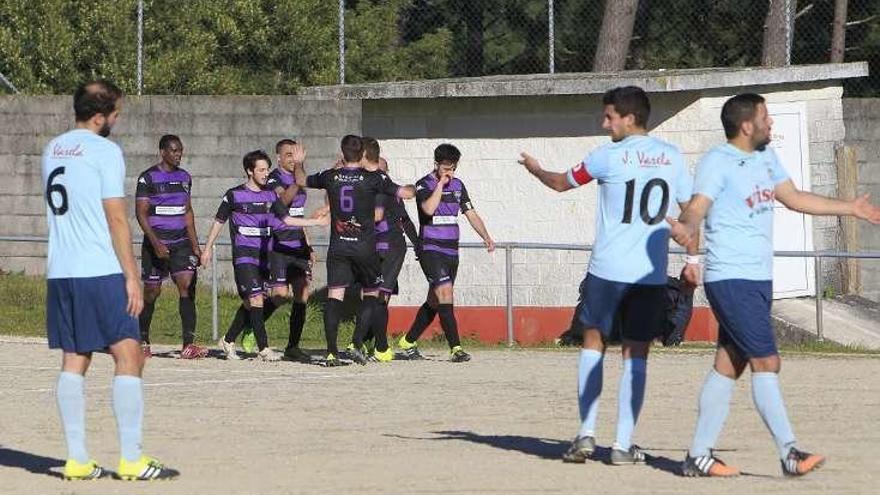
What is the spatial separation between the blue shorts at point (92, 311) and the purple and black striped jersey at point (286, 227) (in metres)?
6.98

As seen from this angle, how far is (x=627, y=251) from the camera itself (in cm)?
1026

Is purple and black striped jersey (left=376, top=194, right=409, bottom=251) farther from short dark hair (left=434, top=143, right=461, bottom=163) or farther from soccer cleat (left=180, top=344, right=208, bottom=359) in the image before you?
soccer cleat (left=180, top=344, right=208, bottom=359)

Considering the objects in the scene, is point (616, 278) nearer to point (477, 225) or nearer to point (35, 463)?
point (35, 463)

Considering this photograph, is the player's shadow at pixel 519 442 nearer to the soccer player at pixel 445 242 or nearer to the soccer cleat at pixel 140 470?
the soccer cleat at pixel 140 470

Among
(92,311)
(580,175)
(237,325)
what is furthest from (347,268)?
(92,311)

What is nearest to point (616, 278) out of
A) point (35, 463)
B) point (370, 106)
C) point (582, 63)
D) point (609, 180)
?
point (609, 180)

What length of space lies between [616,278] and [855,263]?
12.2m

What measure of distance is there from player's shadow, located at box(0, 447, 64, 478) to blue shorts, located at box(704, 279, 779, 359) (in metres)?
3.51

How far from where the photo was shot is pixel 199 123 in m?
23.7

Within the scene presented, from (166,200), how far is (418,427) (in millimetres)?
5598

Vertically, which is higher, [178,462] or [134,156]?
[134,156]

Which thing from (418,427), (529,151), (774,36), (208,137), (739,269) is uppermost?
(774,36)

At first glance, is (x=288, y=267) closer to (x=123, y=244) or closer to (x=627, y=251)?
(x=627, y=251)

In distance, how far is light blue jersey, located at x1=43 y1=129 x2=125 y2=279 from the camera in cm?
980
